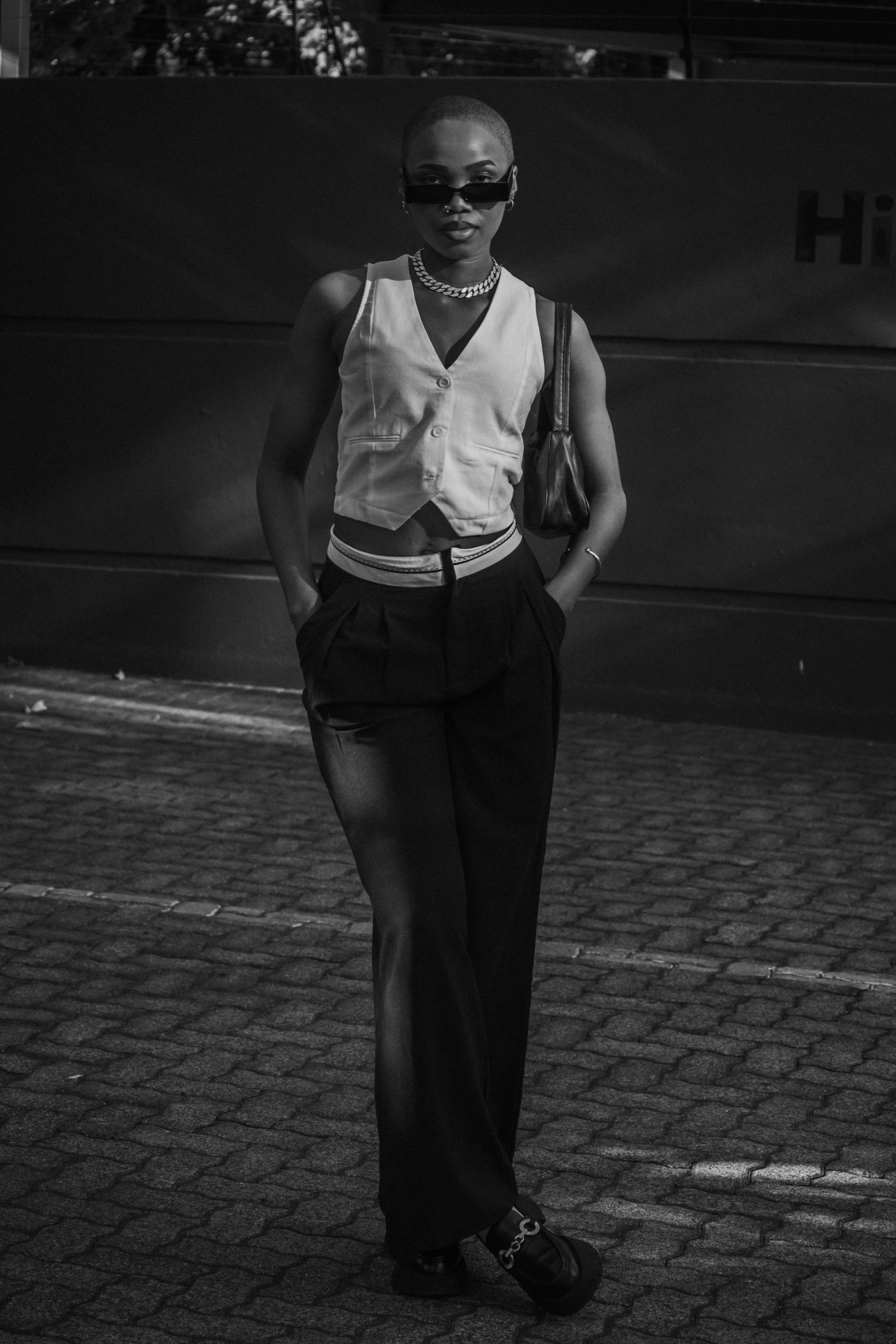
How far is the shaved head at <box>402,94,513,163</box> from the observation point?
3543mm

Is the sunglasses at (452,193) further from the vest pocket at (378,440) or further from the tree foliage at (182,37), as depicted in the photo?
the tree foliage at (182,37)

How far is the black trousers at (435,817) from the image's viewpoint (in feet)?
11.6

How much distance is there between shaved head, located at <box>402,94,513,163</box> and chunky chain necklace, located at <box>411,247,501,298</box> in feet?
0.65

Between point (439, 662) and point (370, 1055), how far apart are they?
5.92ft

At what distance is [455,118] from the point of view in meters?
3.54

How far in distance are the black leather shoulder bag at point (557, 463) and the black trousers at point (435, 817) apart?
0.57ft

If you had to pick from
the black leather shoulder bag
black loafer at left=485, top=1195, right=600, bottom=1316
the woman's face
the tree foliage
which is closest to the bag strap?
the black leather shoulder bag

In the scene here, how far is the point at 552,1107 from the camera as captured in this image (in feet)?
15.5

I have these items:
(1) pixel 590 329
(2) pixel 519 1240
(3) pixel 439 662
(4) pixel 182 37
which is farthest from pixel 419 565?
(4) pixel 182 37

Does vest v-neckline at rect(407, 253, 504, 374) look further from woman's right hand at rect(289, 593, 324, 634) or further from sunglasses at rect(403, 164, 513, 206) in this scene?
woman's right hand at rect(289, 593, 324, 634)

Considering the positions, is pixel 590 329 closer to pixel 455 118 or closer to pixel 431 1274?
pixel 455 118

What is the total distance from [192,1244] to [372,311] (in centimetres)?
195

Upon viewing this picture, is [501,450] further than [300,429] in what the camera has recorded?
No

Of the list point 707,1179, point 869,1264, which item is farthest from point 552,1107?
point 869,1264
